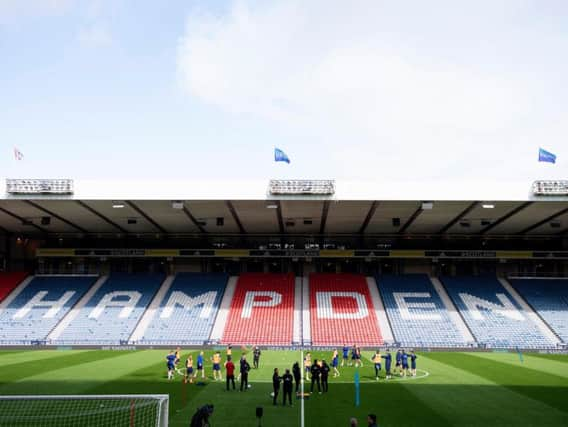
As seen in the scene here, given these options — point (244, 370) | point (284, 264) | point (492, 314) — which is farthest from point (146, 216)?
point (492, 314)

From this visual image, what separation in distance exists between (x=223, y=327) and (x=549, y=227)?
3213cm

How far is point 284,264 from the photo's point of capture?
177 ft

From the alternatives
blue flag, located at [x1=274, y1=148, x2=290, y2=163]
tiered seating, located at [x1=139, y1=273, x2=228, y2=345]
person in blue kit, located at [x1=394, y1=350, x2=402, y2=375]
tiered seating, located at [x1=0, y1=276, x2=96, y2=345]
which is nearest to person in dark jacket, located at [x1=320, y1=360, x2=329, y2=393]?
person in blue kit, located at [x1=394, y1=350, x2=402, y2=375]

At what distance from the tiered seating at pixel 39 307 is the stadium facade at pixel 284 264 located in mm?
174

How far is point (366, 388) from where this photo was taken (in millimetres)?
22312

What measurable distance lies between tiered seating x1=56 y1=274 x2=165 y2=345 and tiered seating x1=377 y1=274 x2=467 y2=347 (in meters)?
23.4

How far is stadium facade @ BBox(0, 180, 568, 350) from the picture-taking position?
37.5m

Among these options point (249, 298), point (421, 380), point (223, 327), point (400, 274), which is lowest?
point (421, 380)

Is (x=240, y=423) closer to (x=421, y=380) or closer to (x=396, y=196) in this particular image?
(x=421, y=380)

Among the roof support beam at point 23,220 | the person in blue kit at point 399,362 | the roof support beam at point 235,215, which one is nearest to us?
the person in blue kit at point 399,362

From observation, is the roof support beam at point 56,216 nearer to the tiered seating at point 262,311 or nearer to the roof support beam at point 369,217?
the tiered seating at point 262,311

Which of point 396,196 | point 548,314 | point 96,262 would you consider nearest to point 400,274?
point 548,314

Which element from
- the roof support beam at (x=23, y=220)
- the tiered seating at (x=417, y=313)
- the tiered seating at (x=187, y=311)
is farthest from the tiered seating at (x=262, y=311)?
the roof support beam at (x=23, y=220)

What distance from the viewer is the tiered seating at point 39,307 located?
41.9 meters
